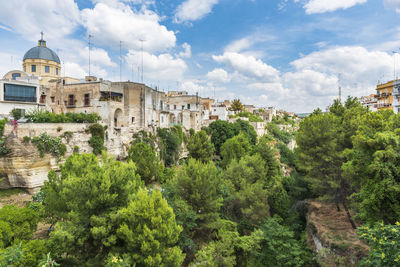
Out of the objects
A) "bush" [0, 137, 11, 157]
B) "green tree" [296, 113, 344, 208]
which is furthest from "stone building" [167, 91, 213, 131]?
"bush" [0, 137, 11, 157]

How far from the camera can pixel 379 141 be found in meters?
10.8

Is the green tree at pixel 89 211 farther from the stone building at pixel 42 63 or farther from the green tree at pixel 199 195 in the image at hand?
the stone building at pixel 42 63

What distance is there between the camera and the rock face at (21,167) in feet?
53.1

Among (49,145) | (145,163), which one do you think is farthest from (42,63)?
(145,163)

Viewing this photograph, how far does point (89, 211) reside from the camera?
10547mm

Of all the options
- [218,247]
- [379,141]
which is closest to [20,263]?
[218,247]

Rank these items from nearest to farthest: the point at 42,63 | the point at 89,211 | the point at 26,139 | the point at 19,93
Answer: the point at 89,211 < the point at 26,139 < the point at 19,93 < the point at 42,63

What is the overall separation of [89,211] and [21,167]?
9924 mm

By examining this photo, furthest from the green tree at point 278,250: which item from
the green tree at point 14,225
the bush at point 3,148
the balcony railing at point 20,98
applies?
the balcony railing at point 20,98

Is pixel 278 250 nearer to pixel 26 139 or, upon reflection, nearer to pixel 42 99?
pixel 26 139

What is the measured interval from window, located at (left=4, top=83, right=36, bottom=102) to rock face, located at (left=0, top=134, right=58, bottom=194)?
375 inches

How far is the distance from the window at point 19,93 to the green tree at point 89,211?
56.7 ft

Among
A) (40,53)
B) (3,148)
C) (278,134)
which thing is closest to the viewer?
(3,148)

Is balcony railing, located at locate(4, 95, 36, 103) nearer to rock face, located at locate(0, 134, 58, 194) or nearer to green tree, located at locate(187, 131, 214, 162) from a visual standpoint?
rock face, located at locate(0, 134, 58, 194)
